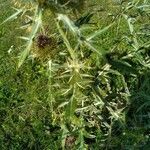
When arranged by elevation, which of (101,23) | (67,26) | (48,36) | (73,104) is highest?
(67,26)

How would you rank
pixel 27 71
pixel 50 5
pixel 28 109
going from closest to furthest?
pixel 50 5 < pixel 28 109 < pixel 27 71

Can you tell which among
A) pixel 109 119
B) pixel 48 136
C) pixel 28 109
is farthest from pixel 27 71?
pixel 109 119

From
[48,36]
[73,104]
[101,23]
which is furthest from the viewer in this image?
[101,23]

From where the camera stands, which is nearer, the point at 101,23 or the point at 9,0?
the point at 9,0

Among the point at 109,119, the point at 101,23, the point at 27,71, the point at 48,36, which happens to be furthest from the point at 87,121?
the point at 101,23

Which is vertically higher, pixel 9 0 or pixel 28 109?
pixel 9 0

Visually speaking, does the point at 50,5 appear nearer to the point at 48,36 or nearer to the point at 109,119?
the point at 48,36
